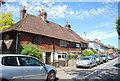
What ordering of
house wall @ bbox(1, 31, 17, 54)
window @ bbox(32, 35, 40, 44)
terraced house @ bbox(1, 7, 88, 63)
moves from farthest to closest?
1. window @ bbox(32, 35, 40, 44)
2. terraced house @ bbox(1, 7, 88, 63)
3. house wall @ bbox(1, 31, 17, 54)

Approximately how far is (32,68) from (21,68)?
2.24ft

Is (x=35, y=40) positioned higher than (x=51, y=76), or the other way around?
(x=35, y=40)

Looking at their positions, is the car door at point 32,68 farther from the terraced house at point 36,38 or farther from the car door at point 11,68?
the terraced house at point 36,38

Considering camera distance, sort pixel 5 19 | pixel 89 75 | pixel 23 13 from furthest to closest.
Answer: pixel 5 19 → pixel 23 13 → pixel 89 75

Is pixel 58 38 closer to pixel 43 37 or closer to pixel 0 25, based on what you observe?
pixel 43 37

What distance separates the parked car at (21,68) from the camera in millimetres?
5296

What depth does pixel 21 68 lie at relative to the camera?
5.82m

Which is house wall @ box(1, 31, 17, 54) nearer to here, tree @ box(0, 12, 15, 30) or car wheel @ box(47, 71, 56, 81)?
→ car wheel @ box(47, 71, 56, 81)

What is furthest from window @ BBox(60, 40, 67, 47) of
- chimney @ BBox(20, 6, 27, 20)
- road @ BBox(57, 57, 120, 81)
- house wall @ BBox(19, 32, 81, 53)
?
road @ BBox(57, 57, 120, 81)

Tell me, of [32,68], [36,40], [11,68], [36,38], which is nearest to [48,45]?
[36,40]

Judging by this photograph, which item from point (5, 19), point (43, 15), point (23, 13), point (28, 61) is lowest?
point (28, 61)

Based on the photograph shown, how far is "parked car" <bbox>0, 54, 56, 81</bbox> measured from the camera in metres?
5.30

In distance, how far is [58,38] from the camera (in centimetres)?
2116

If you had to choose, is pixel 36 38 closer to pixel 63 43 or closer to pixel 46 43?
pixel 46 43
